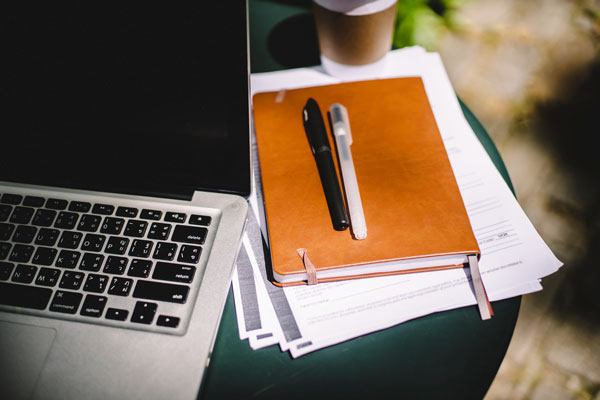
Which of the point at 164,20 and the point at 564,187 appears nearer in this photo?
the point at 164,20

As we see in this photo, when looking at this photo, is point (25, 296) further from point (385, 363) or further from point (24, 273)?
point (385, 363)

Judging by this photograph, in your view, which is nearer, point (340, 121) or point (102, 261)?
point (102, 261)

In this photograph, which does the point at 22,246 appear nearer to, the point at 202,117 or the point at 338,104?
the point at 202,117

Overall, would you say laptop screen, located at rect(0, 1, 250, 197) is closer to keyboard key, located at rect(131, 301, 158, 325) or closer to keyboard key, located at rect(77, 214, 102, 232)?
keyboard key, located at rect(77, 214, 102, 232)

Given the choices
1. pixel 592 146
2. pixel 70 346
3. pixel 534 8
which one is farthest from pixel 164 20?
pixel 534 8

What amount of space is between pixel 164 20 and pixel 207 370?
0.43 m

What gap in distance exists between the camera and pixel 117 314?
0.49 metres

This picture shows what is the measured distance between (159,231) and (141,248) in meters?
0.03

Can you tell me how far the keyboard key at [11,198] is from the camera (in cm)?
57

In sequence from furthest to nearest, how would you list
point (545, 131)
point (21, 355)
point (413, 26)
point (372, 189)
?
point (545, 131) < point (413, 26) < point (372, 189) < point (21, 355)

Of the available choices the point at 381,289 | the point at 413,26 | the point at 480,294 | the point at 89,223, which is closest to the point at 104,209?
the point at 89,223

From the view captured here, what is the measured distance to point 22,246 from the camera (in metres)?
0.54

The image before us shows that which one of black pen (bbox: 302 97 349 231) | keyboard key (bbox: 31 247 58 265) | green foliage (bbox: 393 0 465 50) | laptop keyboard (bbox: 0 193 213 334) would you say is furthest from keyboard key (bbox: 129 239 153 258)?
green foliage (bbox: 393 0 465 50)

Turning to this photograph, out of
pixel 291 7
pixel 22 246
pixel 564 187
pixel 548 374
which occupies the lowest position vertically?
pixel 548 374
